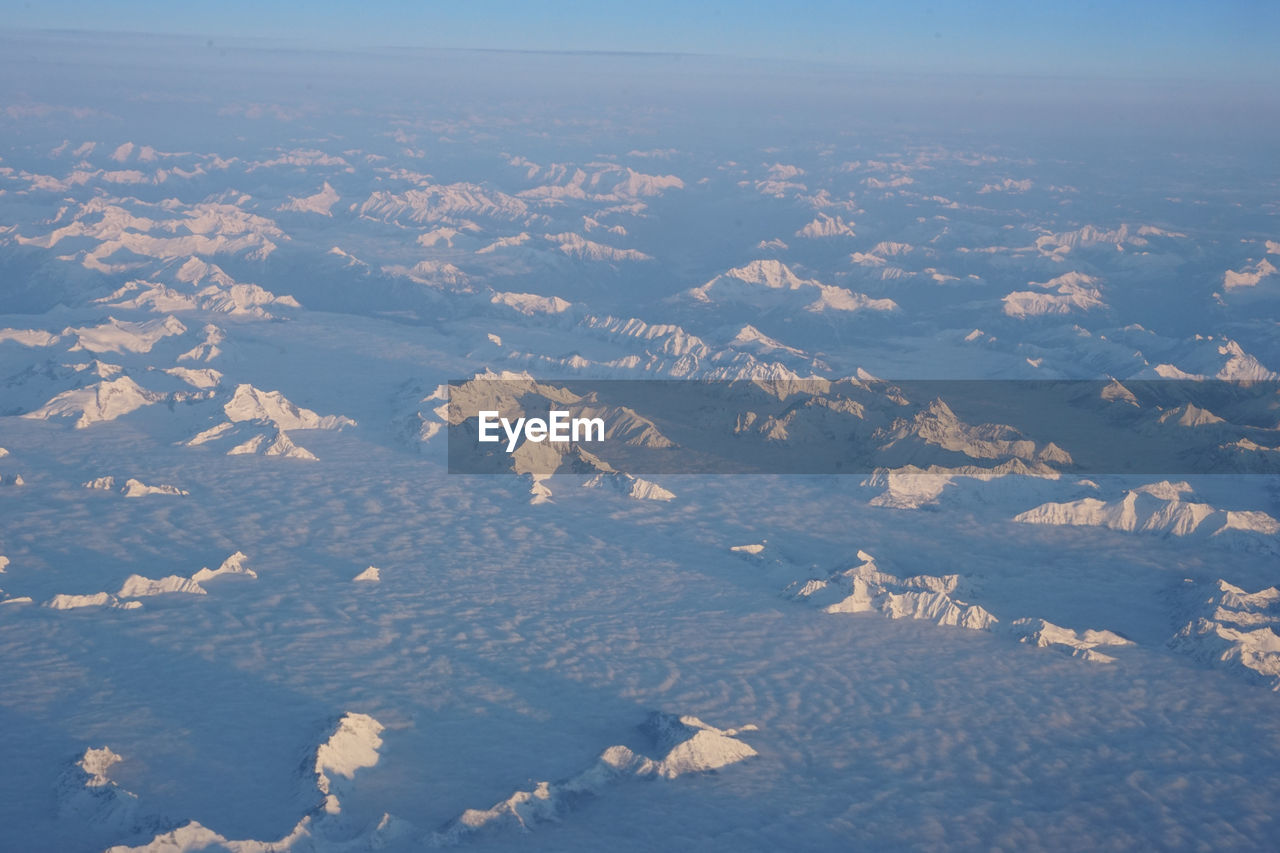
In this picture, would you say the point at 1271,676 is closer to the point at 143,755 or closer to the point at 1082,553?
the point at 1082,553

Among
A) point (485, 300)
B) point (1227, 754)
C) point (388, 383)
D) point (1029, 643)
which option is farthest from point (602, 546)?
point (485, 300)

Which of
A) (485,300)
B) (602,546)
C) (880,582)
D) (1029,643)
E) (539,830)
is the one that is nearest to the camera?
(539,830)

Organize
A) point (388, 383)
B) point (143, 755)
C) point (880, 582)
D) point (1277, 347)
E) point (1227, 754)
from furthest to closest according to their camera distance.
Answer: point (1277, 347) < point (388, 383) < point (880, 582) < point (1227, 754) < point (143, 755)

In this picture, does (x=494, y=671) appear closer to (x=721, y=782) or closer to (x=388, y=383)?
(x=721, y=782)

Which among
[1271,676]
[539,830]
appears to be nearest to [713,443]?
[1271,676]

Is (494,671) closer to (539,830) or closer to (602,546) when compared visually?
(539,830)

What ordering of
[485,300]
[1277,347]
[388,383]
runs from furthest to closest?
[485,300], [1277,347], [388,383]

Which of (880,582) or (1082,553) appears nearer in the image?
(880,582)

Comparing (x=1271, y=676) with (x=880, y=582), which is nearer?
(x=1271, y=676)

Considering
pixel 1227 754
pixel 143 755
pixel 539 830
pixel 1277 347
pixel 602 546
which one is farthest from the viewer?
pixel 1277 347
